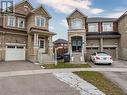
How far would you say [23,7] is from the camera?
28.8 metres

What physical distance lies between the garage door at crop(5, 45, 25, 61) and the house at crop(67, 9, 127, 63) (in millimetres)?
7626

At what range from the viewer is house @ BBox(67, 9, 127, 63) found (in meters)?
27.4

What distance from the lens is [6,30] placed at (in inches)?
996

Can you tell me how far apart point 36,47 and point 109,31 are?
1403 cm

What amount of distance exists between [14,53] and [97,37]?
45.2ft

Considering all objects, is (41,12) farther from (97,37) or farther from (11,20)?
(97,37)

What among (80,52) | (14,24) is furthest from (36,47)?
(80,52)

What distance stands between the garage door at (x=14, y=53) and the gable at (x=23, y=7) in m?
6.07

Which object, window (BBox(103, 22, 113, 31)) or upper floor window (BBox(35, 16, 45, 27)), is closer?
upper floor window (BBox(35, 16, 45, 27))

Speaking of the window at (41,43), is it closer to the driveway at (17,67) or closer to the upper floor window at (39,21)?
the upper floor window at (39,21)

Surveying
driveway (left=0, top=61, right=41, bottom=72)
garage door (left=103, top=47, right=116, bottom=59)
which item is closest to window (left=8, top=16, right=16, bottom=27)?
driveway (left=0, top=61, right=41, bottom=72)

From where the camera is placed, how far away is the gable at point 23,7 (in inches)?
1095

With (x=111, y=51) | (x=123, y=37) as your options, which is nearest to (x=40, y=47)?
(x=111, y=51)

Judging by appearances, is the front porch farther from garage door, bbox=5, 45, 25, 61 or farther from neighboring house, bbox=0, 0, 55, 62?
garage door, bbox=5, 45, 25, 61
